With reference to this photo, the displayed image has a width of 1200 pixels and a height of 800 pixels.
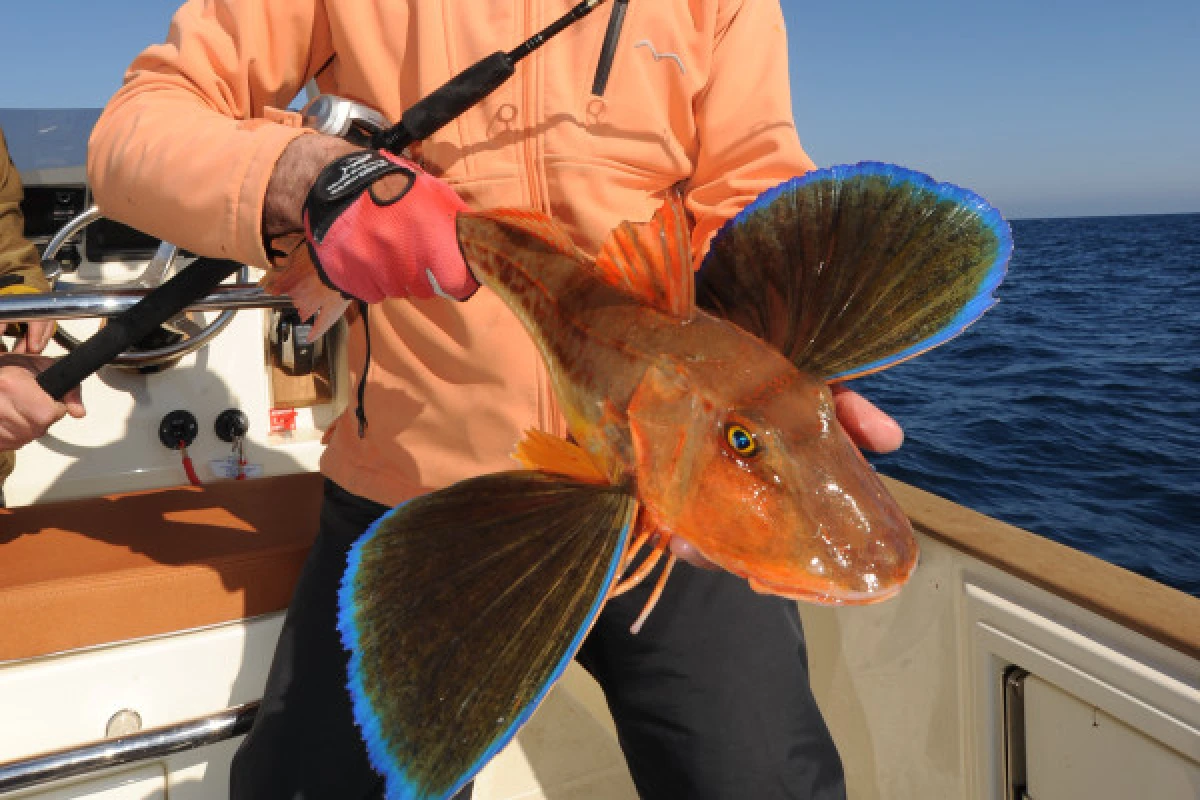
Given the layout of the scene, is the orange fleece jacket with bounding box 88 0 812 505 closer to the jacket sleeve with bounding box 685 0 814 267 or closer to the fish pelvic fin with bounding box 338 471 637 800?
the jacket sleeve with bounding box 685 0 814 267

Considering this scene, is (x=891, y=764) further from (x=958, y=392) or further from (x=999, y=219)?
(x=958, y=392)

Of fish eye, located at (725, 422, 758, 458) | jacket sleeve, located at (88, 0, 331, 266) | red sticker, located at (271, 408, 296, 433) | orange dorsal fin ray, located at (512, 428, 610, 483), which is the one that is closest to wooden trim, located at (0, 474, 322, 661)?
red sticker, located at (271, 408, 296, 433)

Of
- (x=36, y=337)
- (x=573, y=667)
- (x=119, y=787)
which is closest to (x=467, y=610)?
(x=119, y=787)

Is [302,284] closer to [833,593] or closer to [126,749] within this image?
[833,593]

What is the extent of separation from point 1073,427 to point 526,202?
13.3 m

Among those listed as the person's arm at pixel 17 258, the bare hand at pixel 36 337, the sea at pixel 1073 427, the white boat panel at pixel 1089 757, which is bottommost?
the sea at pixel 1073 427

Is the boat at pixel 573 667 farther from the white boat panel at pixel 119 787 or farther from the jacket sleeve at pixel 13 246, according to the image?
the jacket sleeve at pixel 13 246

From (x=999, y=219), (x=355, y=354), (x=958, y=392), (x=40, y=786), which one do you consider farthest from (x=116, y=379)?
(x=958, y=392)

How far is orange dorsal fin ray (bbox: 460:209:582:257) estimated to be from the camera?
136 cm

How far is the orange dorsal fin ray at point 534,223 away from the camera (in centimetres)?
136

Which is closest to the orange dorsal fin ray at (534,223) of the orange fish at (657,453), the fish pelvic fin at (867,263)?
the orange fish at (657,453)

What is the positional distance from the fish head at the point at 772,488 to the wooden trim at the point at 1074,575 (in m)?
1.18

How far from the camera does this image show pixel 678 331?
1.24m

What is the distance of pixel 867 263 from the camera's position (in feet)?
4.21
